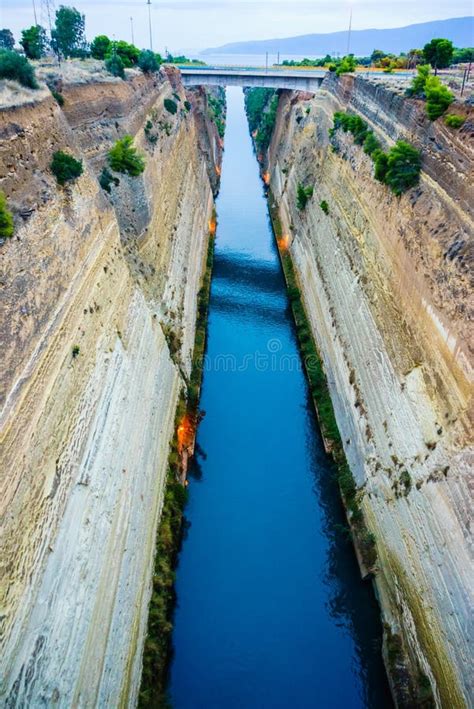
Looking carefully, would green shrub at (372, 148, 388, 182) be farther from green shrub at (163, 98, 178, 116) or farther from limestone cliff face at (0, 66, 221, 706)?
green shrub at (163, 98, 178, 116)

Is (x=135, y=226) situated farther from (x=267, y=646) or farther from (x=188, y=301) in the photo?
(x=267, y=646)

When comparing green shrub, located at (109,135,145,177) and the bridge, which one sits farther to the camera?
the bridge

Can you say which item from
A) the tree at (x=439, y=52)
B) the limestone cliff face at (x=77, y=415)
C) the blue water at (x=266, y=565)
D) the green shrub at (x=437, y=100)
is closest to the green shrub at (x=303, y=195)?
the tree at (x=439, y=52)

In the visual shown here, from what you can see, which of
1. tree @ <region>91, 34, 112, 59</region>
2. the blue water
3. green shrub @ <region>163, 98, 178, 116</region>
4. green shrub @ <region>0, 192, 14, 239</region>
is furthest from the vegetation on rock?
tree @ <region>91, 34, 112, 59</region>

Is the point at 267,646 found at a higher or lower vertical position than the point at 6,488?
lower

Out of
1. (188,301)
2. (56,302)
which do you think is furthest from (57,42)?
(56,302)

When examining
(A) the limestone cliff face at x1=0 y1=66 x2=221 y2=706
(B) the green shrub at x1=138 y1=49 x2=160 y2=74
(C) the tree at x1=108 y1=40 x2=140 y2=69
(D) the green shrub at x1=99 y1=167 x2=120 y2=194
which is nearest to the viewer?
(A) the limestone cliff face at x1=0 y1=66 x2=221 y2=706
